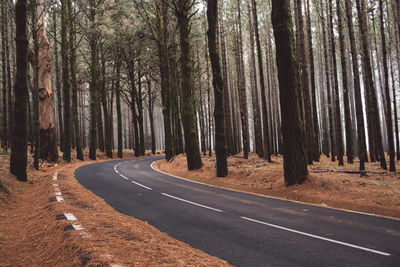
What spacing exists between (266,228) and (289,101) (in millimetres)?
6090

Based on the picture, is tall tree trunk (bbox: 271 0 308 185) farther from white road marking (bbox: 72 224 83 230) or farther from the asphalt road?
white road marking (bbox: 72 224 83 230)

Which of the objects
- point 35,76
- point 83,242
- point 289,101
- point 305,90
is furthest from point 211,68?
point 83,242

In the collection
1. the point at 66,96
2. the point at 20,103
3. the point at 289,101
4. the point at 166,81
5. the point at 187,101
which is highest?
the point at 166,81

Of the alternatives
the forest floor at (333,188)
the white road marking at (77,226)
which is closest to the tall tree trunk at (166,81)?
the forest floor at (333,188)

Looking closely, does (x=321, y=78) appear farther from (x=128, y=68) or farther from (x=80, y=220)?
(x=80, y=220)

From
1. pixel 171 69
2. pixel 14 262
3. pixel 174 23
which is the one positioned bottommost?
pixel 14 262

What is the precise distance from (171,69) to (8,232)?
2444 cm

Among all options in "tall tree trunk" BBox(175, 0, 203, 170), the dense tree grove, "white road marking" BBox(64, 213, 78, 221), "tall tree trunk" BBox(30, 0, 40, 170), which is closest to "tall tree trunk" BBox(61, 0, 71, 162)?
the dense tree grove

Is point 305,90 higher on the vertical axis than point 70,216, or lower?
higher

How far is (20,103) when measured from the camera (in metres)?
10.3

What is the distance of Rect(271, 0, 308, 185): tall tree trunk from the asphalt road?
1.96 m

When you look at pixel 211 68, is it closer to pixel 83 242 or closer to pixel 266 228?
pixel 266 228

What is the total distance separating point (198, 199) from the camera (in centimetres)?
898

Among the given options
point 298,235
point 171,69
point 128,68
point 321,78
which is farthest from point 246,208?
→ point 321,78
